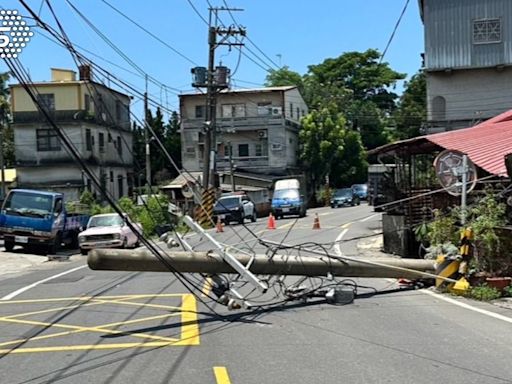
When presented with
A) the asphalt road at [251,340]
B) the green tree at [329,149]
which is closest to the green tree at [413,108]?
the green tree at [329,149]

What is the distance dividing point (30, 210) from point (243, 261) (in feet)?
58.1

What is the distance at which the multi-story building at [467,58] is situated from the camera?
121ft

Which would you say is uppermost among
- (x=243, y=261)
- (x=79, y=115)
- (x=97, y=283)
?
(x=79, y=115)

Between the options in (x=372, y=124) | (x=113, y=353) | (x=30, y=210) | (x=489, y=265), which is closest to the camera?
A: (x=113, y=353)

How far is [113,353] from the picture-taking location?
808 cm

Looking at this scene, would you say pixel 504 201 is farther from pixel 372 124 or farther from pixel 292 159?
pixel 372 124

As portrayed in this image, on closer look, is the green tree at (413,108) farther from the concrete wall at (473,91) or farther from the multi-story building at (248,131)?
the concrete wall at (473,91)

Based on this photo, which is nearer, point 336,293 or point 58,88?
point 336,293

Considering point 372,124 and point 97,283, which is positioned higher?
point 372,124

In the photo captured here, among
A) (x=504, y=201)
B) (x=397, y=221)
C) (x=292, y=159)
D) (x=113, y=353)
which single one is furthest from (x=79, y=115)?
(x=113, y=353)

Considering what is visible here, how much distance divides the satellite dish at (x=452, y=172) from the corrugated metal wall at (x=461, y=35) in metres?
23.6

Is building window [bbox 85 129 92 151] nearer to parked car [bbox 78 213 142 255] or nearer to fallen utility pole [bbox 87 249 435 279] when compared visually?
parked car [bbox 78 213 142 255]

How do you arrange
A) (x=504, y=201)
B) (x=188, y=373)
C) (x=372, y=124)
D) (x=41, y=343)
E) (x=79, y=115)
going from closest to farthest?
(x=188, y=373), (x=41, y=343), (x=504, y=201), (x=79, y=115), (x=372, y=124)

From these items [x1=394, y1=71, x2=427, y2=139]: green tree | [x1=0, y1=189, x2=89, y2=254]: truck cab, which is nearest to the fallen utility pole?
[x1=0, y1=189, x2=89, y2=254]: truck cab
